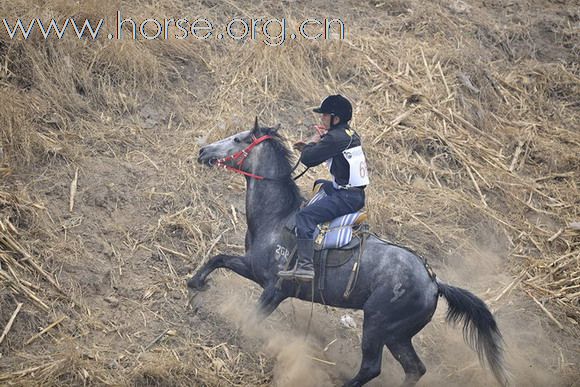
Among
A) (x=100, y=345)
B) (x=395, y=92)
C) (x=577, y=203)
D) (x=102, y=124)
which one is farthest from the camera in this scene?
(x=395, y=92)

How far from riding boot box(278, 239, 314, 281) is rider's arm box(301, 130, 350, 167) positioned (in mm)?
891

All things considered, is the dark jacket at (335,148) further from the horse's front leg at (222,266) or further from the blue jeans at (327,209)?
the horse's front leg at (222,266)

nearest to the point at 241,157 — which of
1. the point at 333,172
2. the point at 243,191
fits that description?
the point at 333,172

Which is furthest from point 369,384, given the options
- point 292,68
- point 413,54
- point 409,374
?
point 413,54

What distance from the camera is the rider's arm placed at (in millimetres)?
7539

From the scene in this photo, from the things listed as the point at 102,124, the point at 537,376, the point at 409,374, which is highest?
the point at 102,124

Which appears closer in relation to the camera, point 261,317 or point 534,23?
point 261,317

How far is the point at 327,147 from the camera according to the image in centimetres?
754

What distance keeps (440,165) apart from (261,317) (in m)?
6.01

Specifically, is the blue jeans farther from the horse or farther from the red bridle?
→ the red bridle

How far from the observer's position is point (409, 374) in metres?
7.79

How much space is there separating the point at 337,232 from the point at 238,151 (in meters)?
1.51

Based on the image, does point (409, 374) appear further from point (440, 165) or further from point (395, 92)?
point (395, 92)

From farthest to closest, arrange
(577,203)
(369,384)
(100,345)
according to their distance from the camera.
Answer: (577,203) → (369,384) → (100,345)
